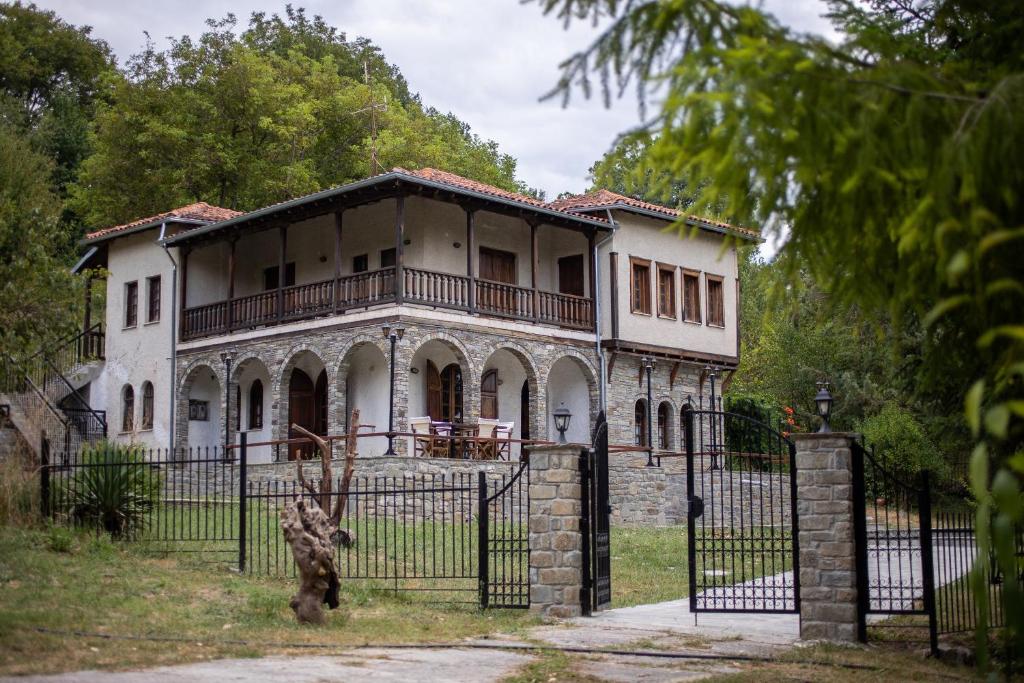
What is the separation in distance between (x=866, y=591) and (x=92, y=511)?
10.1 m

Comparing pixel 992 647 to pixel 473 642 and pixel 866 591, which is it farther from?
pixel 473 642

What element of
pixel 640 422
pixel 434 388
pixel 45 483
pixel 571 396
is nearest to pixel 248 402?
pixel 434 388

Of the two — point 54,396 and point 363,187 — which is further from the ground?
point 363,187

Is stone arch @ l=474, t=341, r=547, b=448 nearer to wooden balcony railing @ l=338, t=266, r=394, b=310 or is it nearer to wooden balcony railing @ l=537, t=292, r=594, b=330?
wooden balcony railing @ l=537, t=292, r=594, b=330

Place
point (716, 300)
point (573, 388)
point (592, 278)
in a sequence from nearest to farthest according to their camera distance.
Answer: point (592, 278) < point (573, 388) < point (716, 300)

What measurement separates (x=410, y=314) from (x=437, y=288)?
185 cm

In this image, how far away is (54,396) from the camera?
29422mm

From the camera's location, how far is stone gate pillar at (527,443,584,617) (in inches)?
464

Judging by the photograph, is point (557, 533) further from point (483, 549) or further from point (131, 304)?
point (131, 304)

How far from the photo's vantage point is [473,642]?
403 inches

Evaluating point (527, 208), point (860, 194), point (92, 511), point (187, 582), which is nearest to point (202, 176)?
point (527, 208)

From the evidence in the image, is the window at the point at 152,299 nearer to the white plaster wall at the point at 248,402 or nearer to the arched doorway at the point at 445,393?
the white plaster wall at the point at 248,402

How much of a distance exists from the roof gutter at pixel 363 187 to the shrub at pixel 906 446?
8120mm

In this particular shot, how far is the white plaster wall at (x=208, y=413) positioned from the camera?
29297 millimetres
